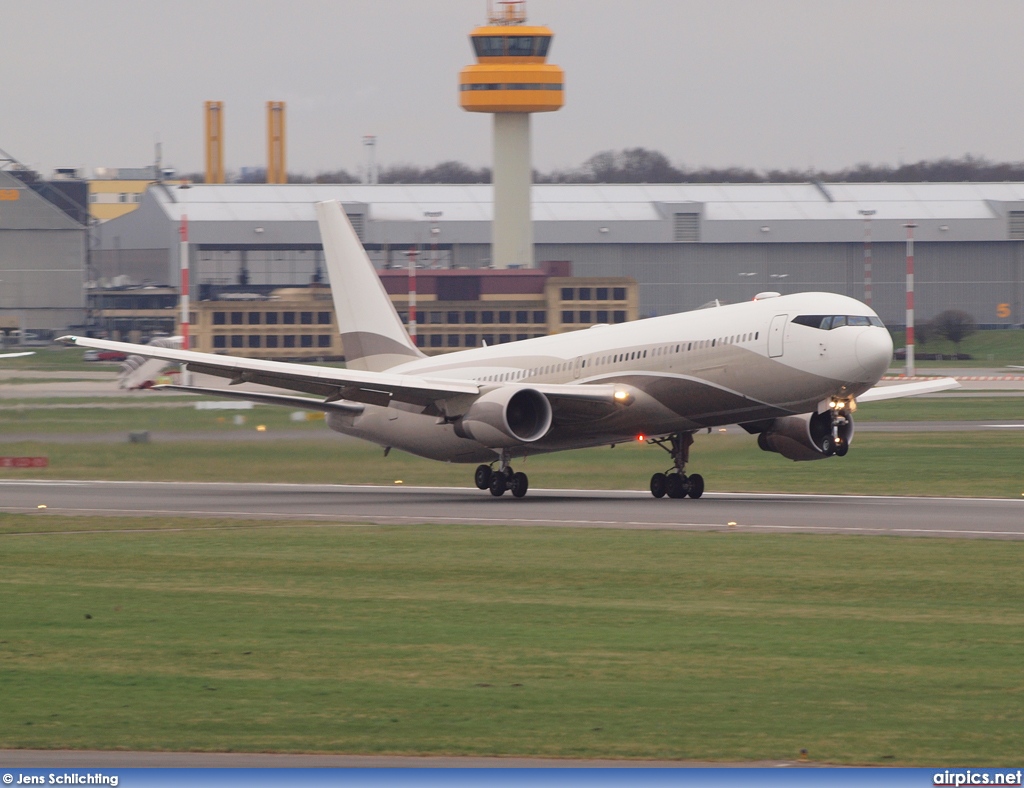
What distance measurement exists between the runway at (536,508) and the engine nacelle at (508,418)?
1.64 metres

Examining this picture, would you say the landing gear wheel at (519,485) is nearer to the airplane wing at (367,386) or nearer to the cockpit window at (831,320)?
the airplane wing at (367,386)

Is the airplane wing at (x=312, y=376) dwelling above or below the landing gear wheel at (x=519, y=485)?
above

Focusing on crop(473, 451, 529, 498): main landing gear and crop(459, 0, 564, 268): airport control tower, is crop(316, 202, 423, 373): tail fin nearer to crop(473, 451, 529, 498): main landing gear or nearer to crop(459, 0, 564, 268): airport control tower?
crop(473, 451, 529, 498): main landing gear

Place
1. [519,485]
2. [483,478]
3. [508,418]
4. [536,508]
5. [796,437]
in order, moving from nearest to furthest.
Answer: [536,508] < [508,418] < [796,437] < [519,485] < [483,478]

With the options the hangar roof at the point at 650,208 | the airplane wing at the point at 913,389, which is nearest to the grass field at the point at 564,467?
the airplane wing at the point at 913,389

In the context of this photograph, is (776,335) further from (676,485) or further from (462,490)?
(462,490)

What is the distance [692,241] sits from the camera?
468 ft

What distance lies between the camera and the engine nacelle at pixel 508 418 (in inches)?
1486

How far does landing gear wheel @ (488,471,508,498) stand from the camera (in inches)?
1590

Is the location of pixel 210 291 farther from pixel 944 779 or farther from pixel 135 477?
pixel 944 779

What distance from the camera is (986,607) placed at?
818 inches

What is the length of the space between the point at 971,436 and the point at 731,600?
129 ft

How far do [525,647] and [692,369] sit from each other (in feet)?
66.2

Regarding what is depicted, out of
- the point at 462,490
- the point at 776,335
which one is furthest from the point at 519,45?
the point at 776,335
